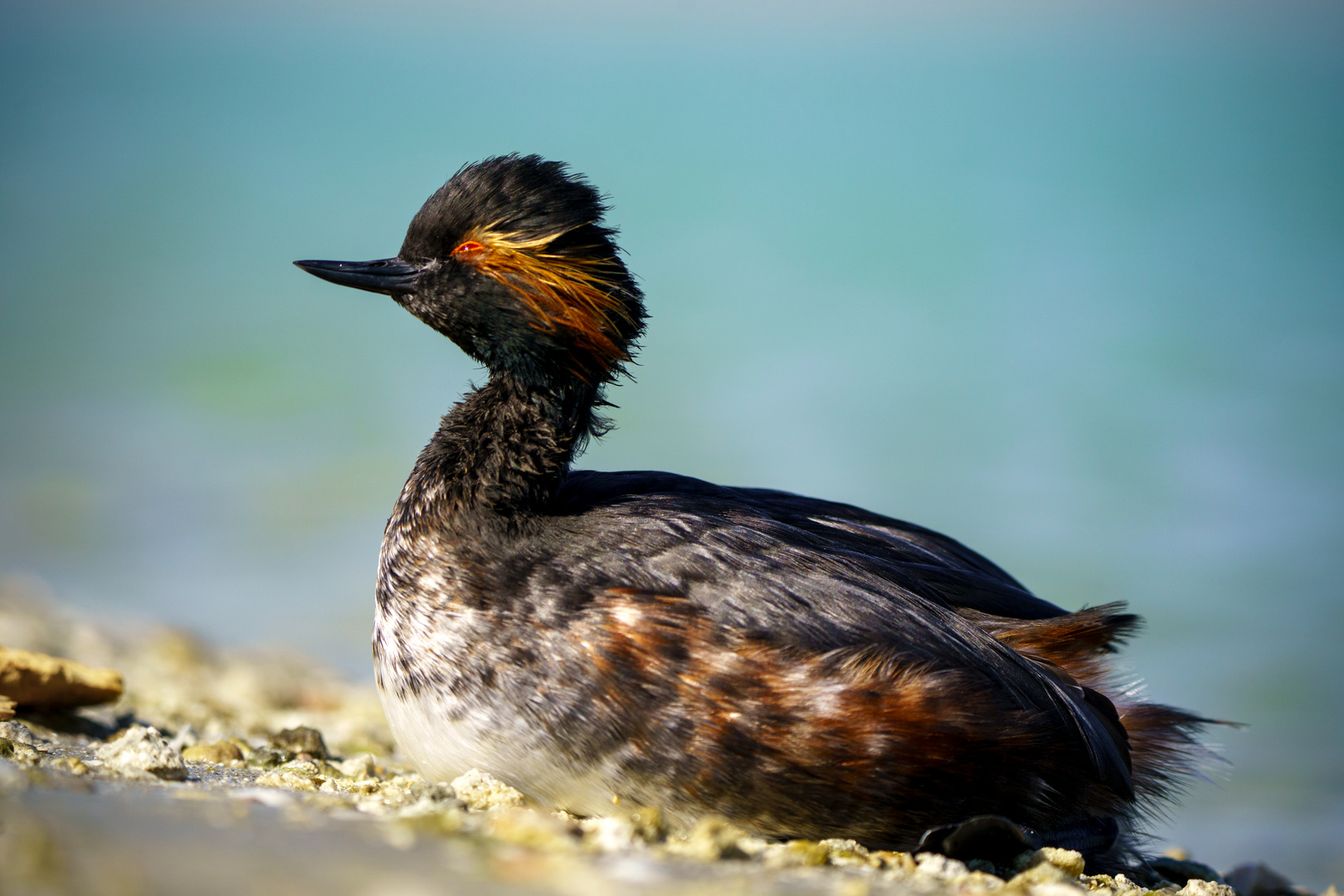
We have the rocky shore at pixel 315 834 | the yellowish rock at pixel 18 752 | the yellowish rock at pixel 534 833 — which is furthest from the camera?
the yellowish rock at pixel 18 752

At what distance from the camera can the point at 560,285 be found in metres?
5.07

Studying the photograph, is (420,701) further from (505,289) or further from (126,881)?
(126,881)

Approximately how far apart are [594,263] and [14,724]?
128 inches

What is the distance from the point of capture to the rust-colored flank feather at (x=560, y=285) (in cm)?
507

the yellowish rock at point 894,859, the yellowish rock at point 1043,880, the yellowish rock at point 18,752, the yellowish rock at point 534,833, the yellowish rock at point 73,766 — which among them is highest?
the yellowish rock at point 1043,880

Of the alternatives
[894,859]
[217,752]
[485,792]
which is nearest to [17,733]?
[217,752]

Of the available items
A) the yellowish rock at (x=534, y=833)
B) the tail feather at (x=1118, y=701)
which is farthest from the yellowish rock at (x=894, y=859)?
the yellowish rock at (x=534, y=833)

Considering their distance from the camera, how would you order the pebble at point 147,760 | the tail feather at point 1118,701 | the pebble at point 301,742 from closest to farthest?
1. the pebble at point 147,760
2. the tail feather at point 1118,701
3. the pebble at point 301,742

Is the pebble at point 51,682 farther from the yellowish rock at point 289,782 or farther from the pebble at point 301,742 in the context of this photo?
the yellowish rock at point 289,782

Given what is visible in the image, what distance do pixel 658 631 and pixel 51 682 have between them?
3192 mm

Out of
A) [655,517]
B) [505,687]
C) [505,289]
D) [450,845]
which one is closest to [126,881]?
[450,845]

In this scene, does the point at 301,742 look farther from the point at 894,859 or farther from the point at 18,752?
the point at 894,859

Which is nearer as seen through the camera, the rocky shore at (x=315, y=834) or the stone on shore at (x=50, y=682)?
the rocky shore at (x=315, y=834)

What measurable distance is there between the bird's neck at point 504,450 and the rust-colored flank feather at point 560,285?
0.73 ft
